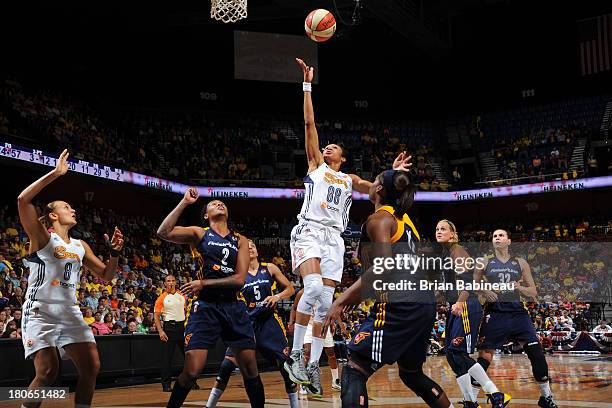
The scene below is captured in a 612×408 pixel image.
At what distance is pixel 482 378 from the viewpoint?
7938 millimetres

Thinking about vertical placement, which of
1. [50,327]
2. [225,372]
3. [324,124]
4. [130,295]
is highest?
[324,124]

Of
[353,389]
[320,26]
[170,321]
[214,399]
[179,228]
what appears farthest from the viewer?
[170,321]

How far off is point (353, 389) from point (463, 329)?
11.0ft

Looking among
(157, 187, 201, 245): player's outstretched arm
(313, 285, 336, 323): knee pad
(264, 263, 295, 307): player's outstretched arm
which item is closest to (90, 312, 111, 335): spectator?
(264, 263, 295, 307): player's outstretched arm

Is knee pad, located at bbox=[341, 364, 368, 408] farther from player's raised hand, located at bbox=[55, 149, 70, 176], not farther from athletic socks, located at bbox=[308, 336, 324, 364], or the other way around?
player's raised hand, located at bbox=[55, 149, 70, 176]

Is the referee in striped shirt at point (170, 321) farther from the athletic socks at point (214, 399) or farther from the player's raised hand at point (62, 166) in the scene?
the player's raised hand at point (62, 166)

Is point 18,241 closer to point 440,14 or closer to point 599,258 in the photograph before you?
point 440,14

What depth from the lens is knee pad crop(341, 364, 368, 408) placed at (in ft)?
16.6

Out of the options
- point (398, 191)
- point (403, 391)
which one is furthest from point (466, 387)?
point (398, 191)

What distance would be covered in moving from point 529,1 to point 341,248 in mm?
26641

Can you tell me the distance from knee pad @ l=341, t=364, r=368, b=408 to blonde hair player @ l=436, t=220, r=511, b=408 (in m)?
2.82

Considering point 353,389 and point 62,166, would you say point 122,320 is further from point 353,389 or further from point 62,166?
point 353,389

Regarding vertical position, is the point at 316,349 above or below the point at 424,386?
above

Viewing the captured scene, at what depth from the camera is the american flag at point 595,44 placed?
101 feet
